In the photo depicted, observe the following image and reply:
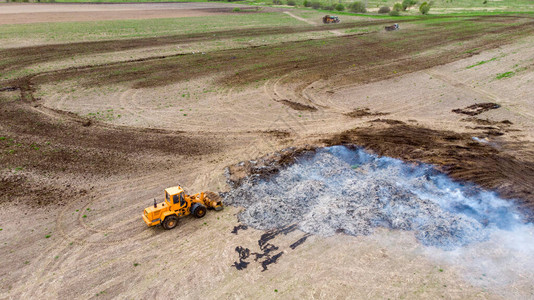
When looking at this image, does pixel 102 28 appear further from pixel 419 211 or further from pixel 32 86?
pixel 419 211

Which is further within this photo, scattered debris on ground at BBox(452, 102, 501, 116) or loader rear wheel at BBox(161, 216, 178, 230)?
scattered debris on ground at BBox(452, 102, 501, 116)

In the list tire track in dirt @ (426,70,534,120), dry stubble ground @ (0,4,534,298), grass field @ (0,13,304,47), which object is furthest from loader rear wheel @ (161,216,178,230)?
grass field @ (0,13,304,47)

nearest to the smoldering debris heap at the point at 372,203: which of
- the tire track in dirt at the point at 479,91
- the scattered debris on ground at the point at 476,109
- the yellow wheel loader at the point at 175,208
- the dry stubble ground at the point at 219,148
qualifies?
the dry stubble ground at the point at 219,148

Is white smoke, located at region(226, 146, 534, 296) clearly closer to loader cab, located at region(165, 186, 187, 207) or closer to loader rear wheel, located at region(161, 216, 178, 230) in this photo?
loader cab, located at region(165, 186, 187, 207)

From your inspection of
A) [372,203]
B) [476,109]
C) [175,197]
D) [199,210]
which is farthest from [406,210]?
[476,109]

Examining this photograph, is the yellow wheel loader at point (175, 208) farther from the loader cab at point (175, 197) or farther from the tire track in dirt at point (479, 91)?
the tire track in dirt at point (479, 91)

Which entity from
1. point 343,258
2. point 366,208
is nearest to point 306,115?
point 366,208

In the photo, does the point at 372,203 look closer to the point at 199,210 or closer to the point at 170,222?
the point at 199,210
